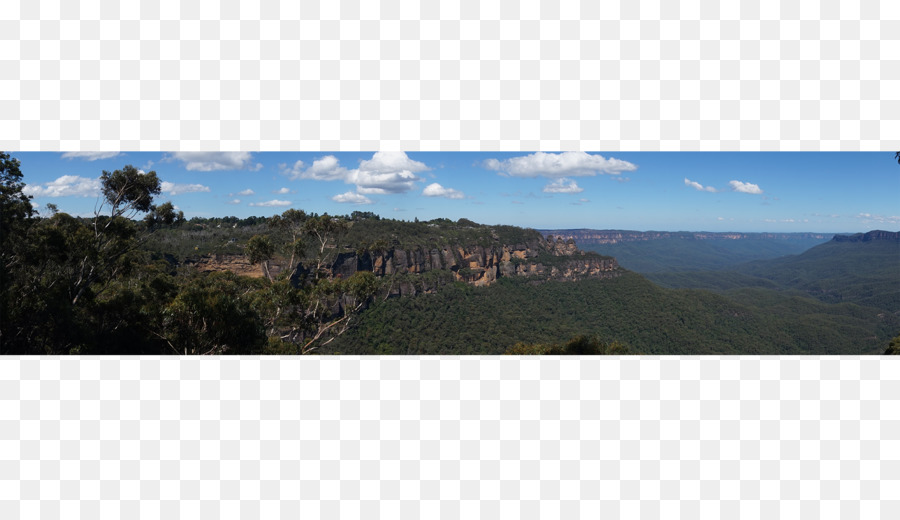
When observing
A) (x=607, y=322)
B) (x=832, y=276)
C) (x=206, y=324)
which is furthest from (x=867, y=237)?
(x=206, y=324)

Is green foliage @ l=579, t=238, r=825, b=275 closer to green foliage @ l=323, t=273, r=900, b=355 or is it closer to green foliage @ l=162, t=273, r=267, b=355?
green foliage @ l=323, t=273, r=900, b=355

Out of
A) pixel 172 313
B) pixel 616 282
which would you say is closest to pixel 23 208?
pixel 172 313

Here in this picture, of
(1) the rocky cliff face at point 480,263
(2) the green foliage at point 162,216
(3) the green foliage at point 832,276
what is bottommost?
(3) the green foliage at point 832,276

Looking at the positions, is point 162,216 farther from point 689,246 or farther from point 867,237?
point 689,246

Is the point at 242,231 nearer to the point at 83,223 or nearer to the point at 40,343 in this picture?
the point at 83,223

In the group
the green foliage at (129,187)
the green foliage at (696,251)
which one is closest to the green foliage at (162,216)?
the green foliage at (129,187)

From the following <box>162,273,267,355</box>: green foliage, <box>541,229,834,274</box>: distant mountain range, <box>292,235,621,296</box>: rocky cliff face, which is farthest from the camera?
<box>541,229,834,274</box>: distant mountain range

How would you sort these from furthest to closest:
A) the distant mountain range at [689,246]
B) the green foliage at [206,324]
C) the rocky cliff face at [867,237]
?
the distant mountain range at [689,246] < the rocky cliff face at [867,237] < the green foliage at [206,324]

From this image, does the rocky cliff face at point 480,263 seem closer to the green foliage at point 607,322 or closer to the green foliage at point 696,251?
the green foliage at point 607,322

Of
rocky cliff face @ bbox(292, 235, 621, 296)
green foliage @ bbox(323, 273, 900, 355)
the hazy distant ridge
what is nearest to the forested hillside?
the hazy distant ridge

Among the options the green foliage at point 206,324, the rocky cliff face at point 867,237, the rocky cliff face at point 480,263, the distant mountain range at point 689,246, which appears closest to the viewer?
the green foliage at point 206,324
